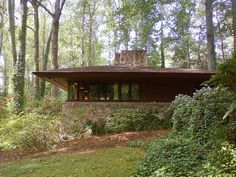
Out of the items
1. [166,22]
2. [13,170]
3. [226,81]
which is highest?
[166,22]

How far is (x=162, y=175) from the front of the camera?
5.91 m

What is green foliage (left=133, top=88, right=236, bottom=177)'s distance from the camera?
6133 millimetres

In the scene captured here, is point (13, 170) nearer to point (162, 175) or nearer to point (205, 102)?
point (162, 175)

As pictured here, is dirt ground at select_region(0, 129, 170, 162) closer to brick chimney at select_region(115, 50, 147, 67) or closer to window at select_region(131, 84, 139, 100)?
window at select_region(131, 84, 139, 100)

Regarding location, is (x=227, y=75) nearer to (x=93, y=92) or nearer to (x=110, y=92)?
(x=110, y=92)

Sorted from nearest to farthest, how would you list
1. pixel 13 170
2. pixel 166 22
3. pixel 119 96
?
pixel 13 170
pixel 119 96
pixel 166 22

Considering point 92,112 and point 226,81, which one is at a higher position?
point 226,81

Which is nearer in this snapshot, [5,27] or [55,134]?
[55,134]

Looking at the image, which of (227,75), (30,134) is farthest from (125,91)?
(227,75)

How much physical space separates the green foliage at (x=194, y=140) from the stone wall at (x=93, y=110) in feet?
12.8

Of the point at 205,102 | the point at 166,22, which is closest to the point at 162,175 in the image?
the point at 205,102

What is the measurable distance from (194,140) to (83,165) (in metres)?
3.15

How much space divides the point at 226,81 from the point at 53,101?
15.8 m

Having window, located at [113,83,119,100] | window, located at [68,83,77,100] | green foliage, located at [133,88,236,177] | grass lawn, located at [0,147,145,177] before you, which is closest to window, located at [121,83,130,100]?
window, located at [113,83,119,100]
